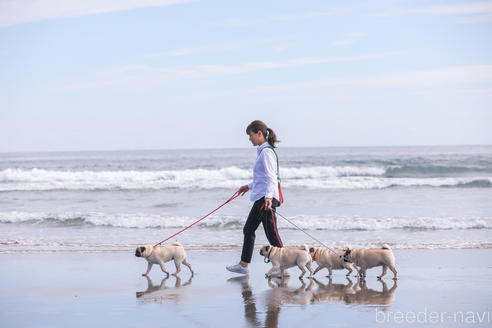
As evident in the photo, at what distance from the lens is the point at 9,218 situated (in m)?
12.4

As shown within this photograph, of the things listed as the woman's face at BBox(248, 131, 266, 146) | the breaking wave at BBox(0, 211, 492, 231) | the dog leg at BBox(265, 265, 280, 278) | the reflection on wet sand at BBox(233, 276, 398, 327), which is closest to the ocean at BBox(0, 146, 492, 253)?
the breaking wave at BBox(0, 211, 492, 231)

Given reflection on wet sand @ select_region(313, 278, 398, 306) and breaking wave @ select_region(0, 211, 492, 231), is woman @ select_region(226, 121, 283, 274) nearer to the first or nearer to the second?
reflection on wet sand @ select_region(313, 278, 398, 306)

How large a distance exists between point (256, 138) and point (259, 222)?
1036 millimetres

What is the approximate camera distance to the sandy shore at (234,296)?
4.66 meters

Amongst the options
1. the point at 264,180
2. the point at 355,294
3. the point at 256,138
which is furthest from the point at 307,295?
the point at 256,138

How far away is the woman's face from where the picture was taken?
20.9 ft

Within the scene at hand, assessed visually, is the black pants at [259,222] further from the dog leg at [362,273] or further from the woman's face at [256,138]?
the dog leg at [362,273]

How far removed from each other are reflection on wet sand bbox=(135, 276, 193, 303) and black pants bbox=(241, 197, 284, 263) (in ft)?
2.71

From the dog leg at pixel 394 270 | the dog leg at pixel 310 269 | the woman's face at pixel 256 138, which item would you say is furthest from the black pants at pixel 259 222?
the dog leg at pixel 394 270

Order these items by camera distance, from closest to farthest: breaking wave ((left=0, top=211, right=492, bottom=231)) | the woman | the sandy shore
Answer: the sandy shore < the woman < breaking wave ((left=0, top=211, right=492, bottom=231))

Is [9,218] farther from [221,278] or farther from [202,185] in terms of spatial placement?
[202,185]

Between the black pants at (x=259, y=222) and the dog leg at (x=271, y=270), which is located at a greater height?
the black pants at (x=259, y=222)

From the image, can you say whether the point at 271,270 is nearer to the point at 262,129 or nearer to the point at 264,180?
the point at 264,180

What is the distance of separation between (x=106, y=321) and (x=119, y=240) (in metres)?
5.29
